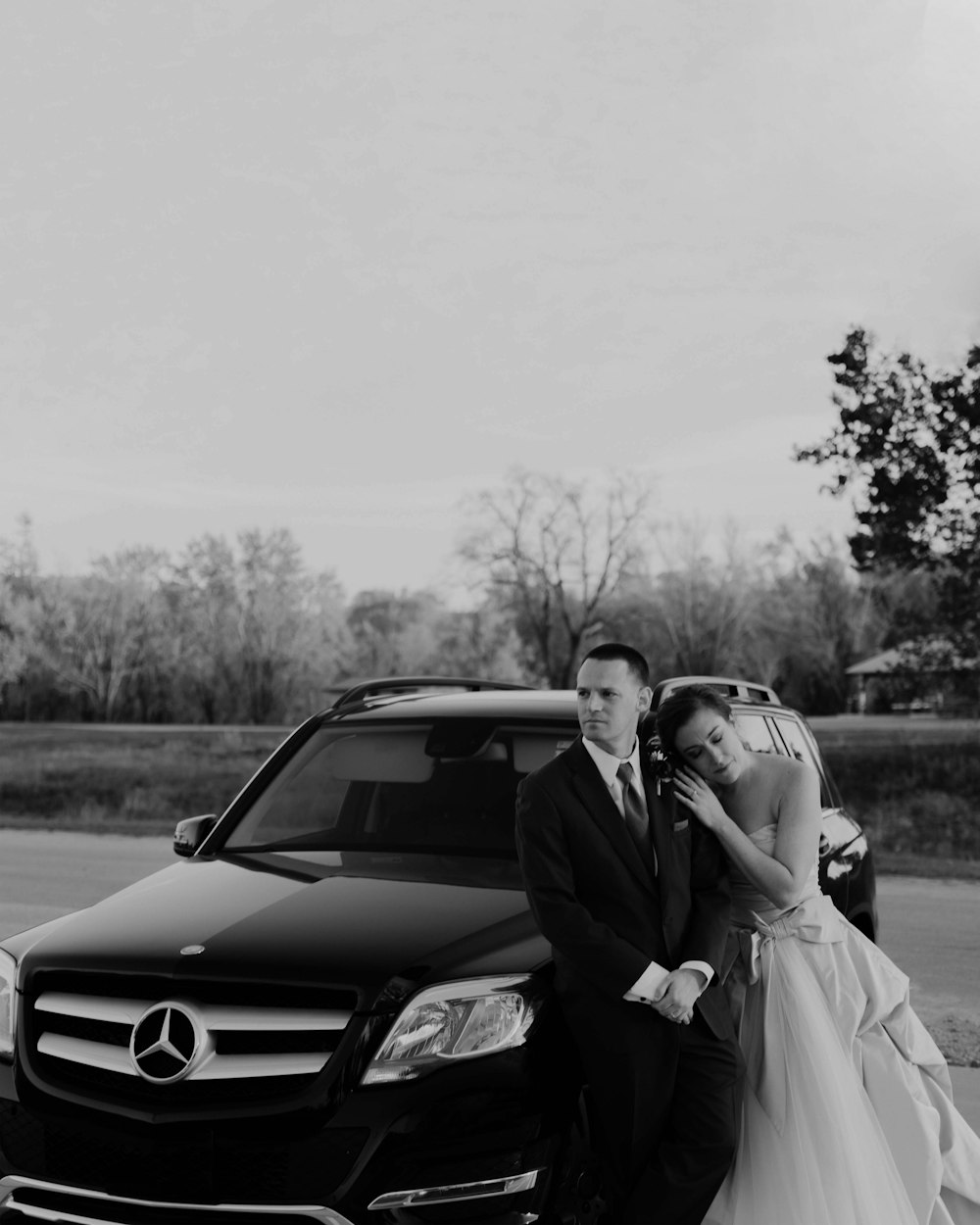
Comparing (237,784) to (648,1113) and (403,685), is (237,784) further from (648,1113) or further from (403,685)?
(648,1113)

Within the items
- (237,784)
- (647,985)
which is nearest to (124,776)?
(237,784)

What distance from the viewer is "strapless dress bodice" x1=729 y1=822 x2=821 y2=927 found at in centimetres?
448

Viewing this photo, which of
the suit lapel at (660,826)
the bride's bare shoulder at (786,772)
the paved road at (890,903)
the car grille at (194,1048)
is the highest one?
the bride's bare shoulder at (786,772)

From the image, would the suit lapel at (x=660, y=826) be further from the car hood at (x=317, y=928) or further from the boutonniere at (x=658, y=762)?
the car hood at (x=317, y=928)

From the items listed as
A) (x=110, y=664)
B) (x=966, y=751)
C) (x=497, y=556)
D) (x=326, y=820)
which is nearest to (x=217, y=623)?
(x=110, y=664)

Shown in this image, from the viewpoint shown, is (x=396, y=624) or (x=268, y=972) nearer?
(x=268, y=972)

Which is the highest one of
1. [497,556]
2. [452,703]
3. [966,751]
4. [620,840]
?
[497,556]

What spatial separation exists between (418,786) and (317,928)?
1442mm

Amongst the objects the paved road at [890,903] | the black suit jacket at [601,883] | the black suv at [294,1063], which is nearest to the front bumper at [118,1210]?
the black suv at [294,1063]

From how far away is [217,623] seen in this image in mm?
91938

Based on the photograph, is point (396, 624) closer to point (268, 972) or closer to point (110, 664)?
point (110, 664)

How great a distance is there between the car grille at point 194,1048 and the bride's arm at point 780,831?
1220mm

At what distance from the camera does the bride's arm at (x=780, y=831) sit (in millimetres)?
4184

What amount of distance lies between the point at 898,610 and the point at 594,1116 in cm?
3087
